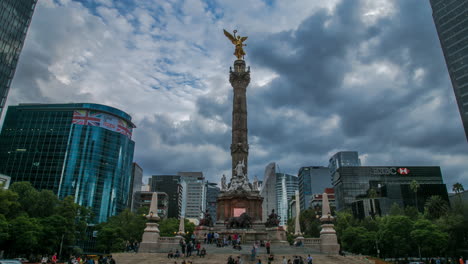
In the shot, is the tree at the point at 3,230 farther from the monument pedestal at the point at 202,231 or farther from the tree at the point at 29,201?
the monument pedestal at the point at 202,231

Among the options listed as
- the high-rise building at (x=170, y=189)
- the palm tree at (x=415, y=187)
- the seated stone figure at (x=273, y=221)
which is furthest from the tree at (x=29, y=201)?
the high-rise building at (x=170, y=189)

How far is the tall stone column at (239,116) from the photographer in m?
49.0

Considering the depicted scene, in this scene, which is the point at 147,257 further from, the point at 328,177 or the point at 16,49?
the point at 328,177

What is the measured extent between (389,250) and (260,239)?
26.7 m

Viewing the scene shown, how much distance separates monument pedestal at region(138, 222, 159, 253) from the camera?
2858 cm

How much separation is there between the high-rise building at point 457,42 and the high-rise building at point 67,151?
89442 mm

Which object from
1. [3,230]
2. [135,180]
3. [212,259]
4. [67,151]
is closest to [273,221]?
[212,259]

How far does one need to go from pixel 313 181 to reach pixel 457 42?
10521cm

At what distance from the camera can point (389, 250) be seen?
5147 cm

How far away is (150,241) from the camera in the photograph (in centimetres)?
2922

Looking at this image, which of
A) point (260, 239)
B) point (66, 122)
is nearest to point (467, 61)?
point (260, 239)

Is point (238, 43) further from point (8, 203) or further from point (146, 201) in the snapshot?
point (146, 201)

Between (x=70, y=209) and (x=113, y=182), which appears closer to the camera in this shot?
(x=70, y=209)

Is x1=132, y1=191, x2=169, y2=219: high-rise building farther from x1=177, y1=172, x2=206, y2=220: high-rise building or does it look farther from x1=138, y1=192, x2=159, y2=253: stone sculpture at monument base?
x1=138, y1=192, x2=159, y2=253: stone sculpture at monument base
